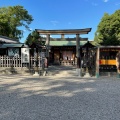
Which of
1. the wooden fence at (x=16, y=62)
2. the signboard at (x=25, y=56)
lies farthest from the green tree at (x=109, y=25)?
the signboard at (x=25, y=56)

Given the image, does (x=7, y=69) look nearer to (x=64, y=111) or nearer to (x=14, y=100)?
(x=14, y=100)

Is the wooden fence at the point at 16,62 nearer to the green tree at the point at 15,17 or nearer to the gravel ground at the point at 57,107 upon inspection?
the gravel ground at the point at 57,107

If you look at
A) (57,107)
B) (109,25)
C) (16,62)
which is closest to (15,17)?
(109,25)

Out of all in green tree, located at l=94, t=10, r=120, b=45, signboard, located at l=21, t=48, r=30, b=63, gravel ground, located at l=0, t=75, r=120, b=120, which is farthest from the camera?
green tree, located at l=94, t=10, r=120, b=45

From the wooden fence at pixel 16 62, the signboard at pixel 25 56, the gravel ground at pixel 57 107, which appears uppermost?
the signboard at pixel 25 56

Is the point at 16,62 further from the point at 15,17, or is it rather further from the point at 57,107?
the point at 15,17

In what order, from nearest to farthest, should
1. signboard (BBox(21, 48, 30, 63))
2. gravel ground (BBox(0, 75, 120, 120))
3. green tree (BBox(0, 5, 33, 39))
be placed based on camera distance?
gravel ground (BBox(0, 75, 120, 120)) < signboard (BBox(21, 48, 30, 63)) < green tree (BBox(0, 5, 33, 39))

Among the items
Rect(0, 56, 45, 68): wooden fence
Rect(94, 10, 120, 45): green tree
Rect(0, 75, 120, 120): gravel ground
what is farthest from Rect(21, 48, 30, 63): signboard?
Rect(94, 10, 120, 45): green tree

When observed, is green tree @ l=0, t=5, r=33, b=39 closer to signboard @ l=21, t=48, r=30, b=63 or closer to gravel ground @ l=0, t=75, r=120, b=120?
signboard @ l=21, t=48, r=30, b=63

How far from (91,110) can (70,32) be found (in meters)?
11.8

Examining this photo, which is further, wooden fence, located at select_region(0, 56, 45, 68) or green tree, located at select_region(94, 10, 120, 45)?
green tree, located at select_region(94, 10, 120, 45)

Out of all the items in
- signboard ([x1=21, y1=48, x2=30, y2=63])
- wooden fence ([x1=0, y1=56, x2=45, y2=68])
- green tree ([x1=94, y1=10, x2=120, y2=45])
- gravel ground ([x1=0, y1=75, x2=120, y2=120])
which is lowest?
gravel ground ([x1=0, y1=75, x2=120, y2=120])

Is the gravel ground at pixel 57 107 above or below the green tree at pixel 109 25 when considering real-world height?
below

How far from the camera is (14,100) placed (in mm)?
6883
